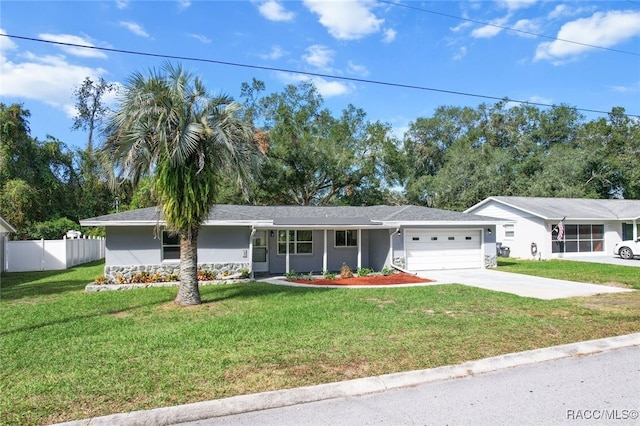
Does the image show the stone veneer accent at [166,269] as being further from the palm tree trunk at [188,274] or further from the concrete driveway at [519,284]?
the concrete driveway at [519,284]

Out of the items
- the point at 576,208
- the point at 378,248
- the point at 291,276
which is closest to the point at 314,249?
the point at 291,276

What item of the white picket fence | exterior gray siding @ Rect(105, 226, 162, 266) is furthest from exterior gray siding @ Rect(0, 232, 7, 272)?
exterior gray siding @ Rect(105, 226, 162, 266)

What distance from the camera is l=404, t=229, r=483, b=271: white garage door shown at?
60.3ft

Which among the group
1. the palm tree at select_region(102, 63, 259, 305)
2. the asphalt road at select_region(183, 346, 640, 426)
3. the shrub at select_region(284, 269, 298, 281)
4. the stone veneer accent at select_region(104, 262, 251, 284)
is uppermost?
the palm tree at select_region(102, 63, 259, 305)

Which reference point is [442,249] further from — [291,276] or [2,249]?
[2,249]

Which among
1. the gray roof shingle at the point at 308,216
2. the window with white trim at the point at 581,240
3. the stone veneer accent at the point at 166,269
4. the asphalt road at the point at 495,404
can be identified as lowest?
the asphalt road at the point at 495,404

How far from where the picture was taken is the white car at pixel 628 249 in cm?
2280

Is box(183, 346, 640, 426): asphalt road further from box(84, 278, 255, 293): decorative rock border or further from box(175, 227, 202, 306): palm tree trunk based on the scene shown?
box(84, 278, 255, 293): decorative rock border

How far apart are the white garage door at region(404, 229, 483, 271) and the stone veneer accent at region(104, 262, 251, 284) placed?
7.20 m

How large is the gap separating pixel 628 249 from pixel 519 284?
14117 mm

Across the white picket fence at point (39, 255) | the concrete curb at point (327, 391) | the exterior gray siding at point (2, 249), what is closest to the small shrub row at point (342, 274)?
the concrete curb at point (327, 391)

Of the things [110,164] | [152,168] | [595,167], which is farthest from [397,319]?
[595,167]

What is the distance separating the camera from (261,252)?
1808 cm

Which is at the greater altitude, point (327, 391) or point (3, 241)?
point (3, 241)
